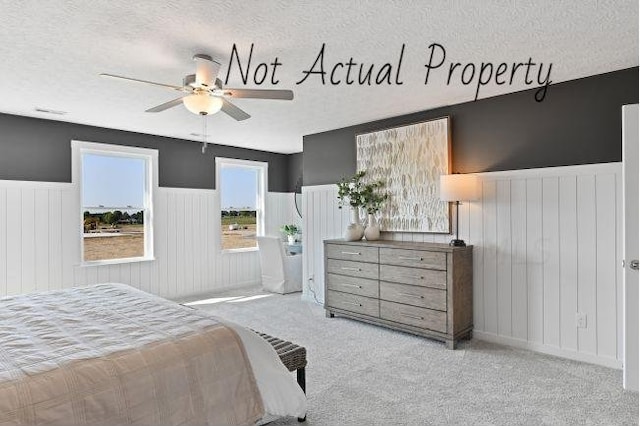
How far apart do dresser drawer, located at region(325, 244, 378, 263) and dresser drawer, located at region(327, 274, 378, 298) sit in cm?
23

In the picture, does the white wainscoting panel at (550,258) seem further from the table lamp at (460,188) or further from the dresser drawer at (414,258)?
the dresser drawer at (414,258)

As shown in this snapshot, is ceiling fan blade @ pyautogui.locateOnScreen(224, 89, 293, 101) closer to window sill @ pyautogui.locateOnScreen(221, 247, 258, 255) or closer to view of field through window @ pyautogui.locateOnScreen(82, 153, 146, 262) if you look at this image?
view of field through window @ pyautogui.locateOnScreen(82, 153, 146, 262)

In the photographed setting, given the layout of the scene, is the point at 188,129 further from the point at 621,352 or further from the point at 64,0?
the point at 621,352

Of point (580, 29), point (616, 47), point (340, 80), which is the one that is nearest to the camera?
point (580, 29)

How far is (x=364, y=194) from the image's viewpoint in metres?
4.76

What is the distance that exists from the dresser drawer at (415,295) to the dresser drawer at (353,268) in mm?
171

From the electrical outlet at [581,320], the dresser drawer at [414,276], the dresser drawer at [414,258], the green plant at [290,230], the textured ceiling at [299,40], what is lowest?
the electrical outlet at [581,320]

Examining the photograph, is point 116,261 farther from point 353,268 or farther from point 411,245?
point 411,245

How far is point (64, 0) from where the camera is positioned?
210 cm

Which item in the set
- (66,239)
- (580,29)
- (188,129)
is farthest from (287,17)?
(66,239)

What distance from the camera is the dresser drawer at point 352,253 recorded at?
4.29m

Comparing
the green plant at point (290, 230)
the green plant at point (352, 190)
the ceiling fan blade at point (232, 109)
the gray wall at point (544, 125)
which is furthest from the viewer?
the green plant at point (290, 230)

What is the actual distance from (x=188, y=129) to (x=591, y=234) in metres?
4.73

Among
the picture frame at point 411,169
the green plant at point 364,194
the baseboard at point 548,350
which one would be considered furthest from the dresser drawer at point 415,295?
the green plant at point 364,194
